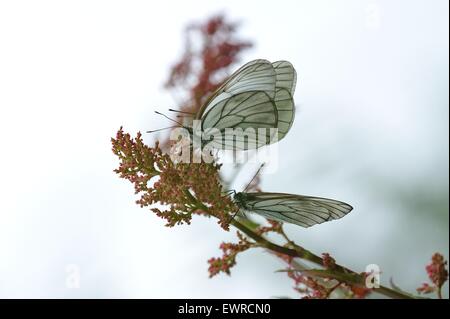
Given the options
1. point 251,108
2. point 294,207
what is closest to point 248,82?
point 251,108

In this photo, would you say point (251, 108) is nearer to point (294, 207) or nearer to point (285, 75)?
point (285, 75)

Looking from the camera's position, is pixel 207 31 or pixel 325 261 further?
pixel 207 31

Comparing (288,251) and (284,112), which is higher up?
(284,112)

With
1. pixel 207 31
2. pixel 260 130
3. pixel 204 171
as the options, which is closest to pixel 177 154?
pixel 204 171

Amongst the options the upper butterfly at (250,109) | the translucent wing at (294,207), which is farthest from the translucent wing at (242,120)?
the translucent wing at (294,207)

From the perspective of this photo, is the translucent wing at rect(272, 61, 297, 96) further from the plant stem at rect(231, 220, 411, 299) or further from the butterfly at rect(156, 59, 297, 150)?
the plant stem at rect(231, 220, 411, 299)

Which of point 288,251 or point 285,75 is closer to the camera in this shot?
point 288,251
